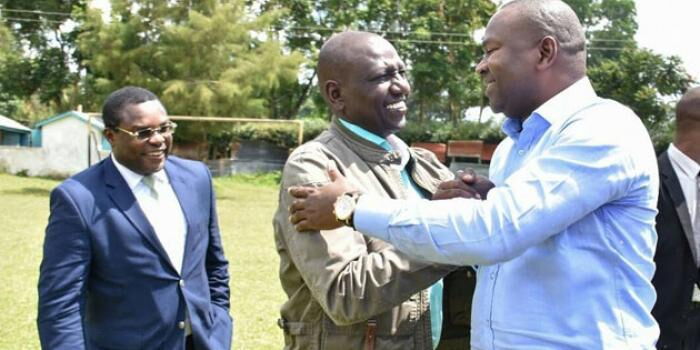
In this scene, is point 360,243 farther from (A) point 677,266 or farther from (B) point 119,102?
(A) point 677,266

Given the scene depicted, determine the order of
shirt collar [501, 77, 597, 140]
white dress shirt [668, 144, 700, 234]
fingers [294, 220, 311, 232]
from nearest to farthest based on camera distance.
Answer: shirt collar [501, 77, 597, 140]
fingers [294, 220, 311, 232]
white dress shirt [668, 144, 700, 234]

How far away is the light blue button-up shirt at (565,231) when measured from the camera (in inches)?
67.9

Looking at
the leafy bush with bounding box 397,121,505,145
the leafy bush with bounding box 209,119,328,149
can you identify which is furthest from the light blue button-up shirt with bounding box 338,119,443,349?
the leafy bush with bounding box 209,119,328,149

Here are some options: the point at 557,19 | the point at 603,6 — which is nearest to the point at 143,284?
the point at 557,19

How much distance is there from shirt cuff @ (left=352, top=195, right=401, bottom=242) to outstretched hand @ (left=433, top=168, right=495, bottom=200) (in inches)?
10.0

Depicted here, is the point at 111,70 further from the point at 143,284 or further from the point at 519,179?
the point at 519,179

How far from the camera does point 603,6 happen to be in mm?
52625

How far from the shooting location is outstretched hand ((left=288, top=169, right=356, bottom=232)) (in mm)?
1959

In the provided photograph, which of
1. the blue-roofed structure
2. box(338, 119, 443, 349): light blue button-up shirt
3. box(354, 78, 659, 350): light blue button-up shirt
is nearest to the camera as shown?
box(354, 78, 659, 350): light blue button-up shirt

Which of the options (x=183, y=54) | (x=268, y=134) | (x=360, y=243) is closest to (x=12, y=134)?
(x=268, y=134)

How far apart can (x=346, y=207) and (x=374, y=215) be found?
4.1 inches

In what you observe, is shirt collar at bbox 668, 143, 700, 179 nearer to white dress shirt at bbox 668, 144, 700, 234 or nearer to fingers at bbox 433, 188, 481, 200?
white dress shirt at bbox 668, 144, 700, 234

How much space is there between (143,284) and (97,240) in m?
0.27

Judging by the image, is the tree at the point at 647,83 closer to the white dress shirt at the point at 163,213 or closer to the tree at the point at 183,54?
the tree at the point at 183,54
